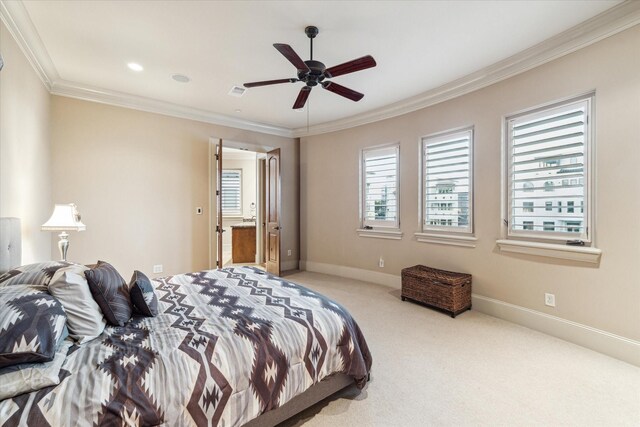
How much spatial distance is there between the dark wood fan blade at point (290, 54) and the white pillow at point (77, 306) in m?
1.92

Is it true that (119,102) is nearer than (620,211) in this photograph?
No

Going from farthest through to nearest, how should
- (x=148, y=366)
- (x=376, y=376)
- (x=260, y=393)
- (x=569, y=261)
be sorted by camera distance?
(x=569, y=261)
(x=376, y=376)
(x=260, y=393)
(x=148, y=366)

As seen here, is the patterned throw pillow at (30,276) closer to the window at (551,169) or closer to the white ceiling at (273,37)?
the white ceiling at (273,37)

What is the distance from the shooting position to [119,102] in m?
3.81

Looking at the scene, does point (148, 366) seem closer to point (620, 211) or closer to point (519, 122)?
point (620, 211)

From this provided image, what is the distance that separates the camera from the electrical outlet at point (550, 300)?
2732 mm

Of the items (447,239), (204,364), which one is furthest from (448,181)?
(204,364)

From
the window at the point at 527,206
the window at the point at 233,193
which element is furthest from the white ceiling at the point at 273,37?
the window at the point at 233,193

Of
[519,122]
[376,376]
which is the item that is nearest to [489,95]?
[519,122]

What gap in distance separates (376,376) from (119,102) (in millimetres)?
4550

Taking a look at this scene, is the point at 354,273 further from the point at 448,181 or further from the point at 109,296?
the point at 109,296

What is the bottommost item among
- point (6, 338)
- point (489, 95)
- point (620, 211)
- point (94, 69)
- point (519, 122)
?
point (6, 338)

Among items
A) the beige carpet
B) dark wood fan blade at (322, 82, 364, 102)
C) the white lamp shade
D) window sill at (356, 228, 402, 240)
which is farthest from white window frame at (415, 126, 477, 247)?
the white lamp shade

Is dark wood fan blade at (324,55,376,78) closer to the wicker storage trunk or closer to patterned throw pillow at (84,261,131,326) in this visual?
patterned throw pillow at (84,261,131,326)
